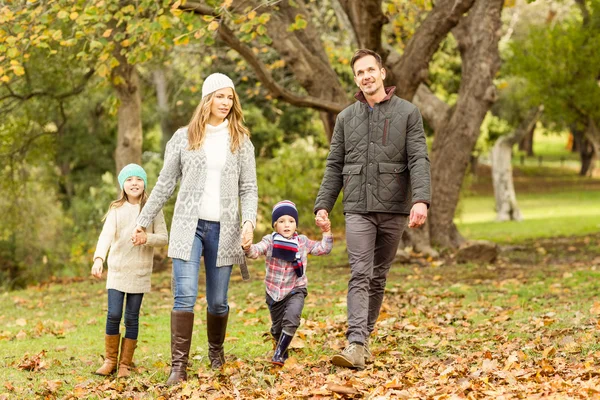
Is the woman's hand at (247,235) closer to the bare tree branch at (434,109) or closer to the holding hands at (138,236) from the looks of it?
the holding hands at (138,236)

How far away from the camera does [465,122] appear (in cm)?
1695

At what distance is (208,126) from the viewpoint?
21.6ft

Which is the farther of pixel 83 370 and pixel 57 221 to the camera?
pixel 57 221

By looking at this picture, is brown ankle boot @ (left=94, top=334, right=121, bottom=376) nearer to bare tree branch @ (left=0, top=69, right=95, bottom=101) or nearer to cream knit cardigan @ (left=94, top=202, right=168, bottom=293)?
cream knit cardigan @ (left=94, top=202, right=168, bottom=293)

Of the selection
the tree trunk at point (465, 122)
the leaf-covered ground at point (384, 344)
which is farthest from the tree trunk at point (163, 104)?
the leaf-covered ground at point (384, 344)

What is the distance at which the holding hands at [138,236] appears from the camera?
661cm

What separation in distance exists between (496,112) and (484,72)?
26026 mm

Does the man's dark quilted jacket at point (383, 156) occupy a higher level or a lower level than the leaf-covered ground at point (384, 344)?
higher

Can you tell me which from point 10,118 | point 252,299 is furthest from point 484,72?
point 10,118

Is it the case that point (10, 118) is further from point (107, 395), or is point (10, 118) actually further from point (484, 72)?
point (107, 395)

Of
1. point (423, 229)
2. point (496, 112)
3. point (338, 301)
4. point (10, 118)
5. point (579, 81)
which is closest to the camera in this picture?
point (338, 301)

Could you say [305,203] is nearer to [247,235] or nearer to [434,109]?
[434,109]

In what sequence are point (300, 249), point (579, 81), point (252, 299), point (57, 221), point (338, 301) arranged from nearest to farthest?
point (300, 249), point (338, 301), point (252, 299), point (579, 81), point (57, 221)

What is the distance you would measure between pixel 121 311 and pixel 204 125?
5.55ft
